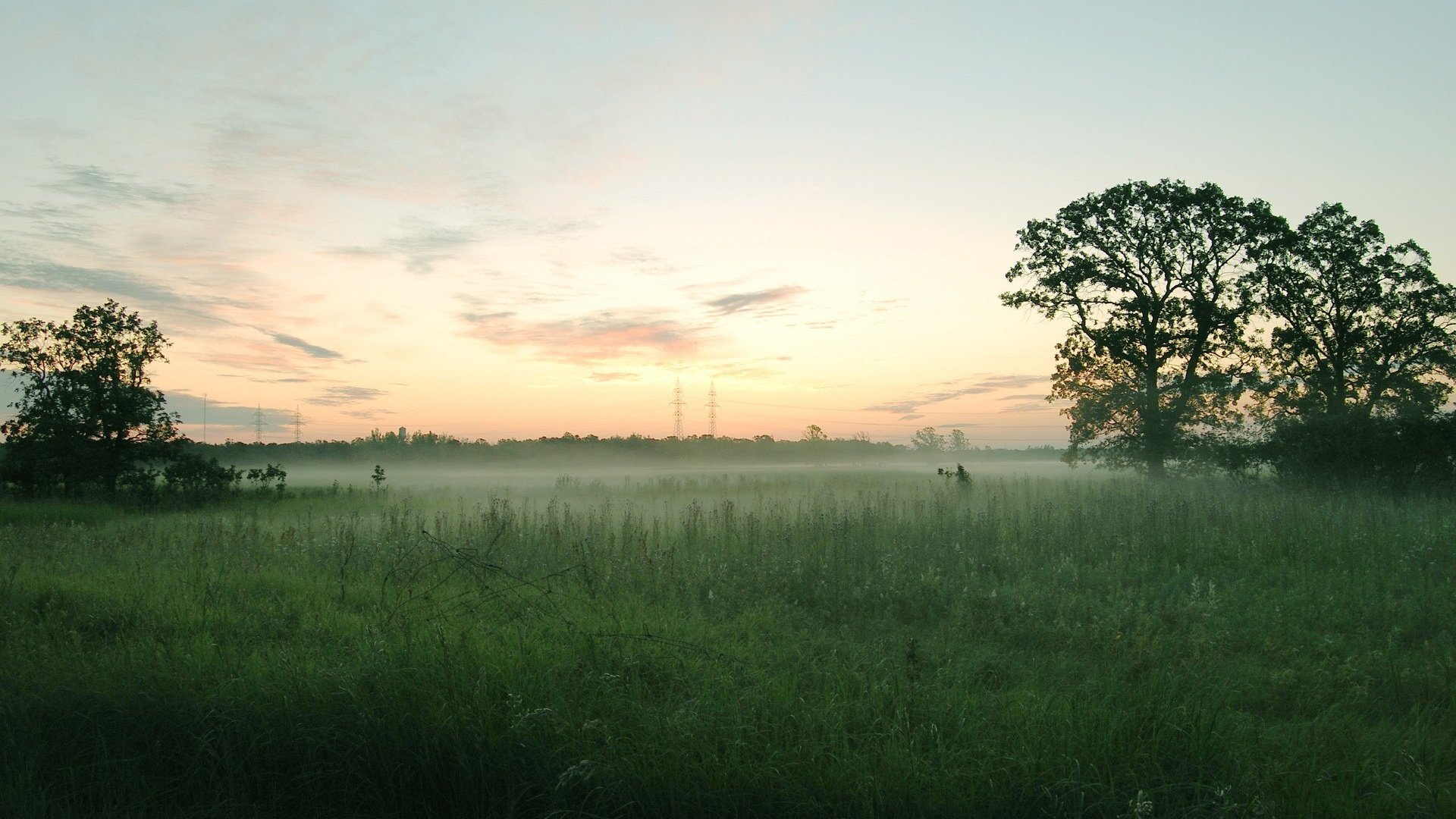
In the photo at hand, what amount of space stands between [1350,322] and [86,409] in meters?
38.2

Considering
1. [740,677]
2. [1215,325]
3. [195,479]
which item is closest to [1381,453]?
[1215,325]

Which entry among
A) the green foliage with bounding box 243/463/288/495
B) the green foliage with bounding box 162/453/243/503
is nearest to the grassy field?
the green foliage with bounding box 162/453/243/503

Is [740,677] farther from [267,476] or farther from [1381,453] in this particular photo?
[267,476]

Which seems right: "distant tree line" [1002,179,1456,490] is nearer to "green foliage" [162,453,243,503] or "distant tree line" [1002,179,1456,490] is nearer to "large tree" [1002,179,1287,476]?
"large tree" [1002,179,1287,476]

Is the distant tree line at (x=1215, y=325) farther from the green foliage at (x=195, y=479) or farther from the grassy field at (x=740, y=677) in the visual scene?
the green foliage at (x=195, y=479)

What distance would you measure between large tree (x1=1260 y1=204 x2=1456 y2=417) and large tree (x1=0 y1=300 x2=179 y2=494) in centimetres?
3407

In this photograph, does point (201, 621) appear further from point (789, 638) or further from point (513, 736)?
point (789, 638)

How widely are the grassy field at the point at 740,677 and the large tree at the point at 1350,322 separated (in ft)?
51.9

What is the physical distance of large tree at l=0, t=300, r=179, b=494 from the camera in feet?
67.8

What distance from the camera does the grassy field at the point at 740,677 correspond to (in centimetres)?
399

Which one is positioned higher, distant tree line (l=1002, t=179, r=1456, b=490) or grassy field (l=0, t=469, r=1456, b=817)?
distant tree line (l=1002, t=179, r=1456, b=490)

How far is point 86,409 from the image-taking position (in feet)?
69.7

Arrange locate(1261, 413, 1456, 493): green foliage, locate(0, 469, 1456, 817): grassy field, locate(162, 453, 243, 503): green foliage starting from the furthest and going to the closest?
locate(162, 453, 243, 503): green foliage → locate(1261, 413, 1456, 493): green foliage → locate(0, 469, 1456, 817): grassy field

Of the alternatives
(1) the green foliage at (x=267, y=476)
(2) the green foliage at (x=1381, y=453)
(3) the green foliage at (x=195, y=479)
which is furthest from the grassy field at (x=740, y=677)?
(1) the green foliage at (x=267, y=476)
